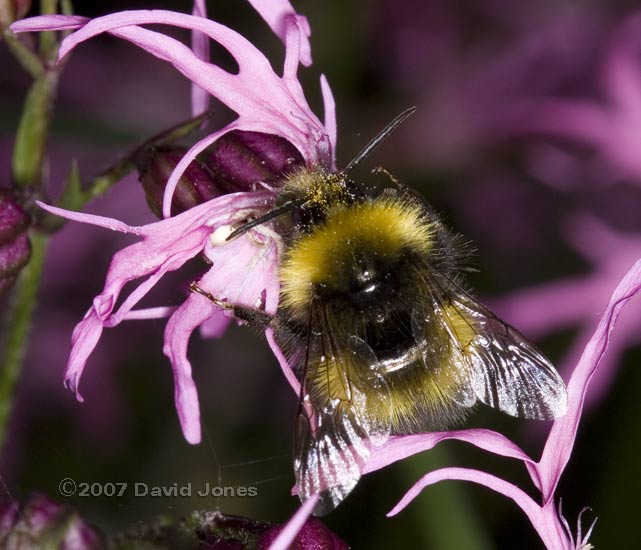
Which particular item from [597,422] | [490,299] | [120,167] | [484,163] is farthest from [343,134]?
[120,167]

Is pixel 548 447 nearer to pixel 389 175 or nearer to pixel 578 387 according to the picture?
pixel 578 387

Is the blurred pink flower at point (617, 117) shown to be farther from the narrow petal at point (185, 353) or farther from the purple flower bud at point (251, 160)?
the narrow petal at point (185, 353)

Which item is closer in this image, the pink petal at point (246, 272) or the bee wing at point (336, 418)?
the bee wing at point (336, 418)

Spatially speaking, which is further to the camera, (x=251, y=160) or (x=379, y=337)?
(x=251, y=160)

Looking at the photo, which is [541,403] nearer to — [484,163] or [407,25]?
[484,163]

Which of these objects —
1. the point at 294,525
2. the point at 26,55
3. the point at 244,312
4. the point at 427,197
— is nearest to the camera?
the point at 294,525

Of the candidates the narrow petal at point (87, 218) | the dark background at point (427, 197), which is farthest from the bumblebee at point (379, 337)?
the dark background at point (427, 197)

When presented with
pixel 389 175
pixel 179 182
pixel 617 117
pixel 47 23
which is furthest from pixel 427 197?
pixel 47 23
